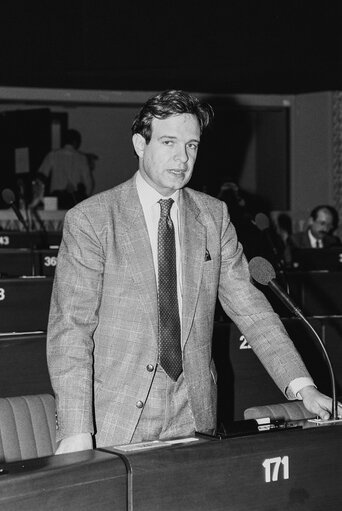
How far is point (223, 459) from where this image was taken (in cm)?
203

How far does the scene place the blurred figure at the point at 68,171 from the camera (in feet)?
43.5

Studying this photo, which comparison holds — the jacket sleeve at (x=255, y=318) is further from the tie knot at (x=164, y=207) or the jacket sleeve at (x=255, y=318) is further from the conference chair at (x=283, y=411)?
the conference chair at (x=283, y=411)

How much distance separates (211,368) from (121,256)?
424 mm

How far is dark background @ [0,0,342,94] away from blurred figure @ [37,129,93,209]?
2.53m

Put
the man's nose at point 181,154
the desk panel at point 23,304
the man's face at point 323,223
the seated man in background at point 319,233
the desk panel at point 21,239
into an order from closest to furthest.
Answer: the man's nose at point 181,154, the desk panel at point 23,304, the desk panel at point 21,239, the seated man in background at point 319,233, the man's face at point 323,223

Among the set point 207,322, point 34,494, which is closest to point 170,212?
point 207,322

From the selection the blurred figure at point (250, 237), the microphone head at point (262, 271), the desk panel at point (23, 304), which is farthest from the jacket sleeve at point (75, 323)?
the blurred figure at point (250, 237)

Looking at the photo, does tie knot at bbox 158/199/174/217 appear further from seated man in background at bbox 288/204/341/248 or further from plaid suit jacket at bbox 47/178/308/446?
seated man in background at bbox 288/204/341/248

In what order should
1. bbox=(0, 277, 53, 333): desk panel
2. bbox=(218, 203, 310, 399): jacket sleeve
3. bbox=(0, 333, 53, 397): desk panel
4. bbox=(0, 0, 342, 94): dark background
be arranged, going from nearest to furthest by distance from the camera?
bbox=(218, 203, 310, 399): jacket sleeve → bbox=(0, 333, 53, 397): desk panel → bbox=(0, 277, 53, 333): desk panel → bbox=(0, 0, 342, 94): dark background

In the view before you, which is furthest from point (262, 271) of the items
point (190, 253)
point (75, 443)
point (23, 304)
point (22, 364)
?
point (23, 304)

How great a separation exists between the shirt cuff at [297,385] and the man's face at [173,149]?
23.6 inches

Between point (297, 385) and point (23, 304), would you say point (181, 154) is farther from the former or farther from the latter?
point (23, 304)

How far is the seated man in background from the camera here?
32.5 ft

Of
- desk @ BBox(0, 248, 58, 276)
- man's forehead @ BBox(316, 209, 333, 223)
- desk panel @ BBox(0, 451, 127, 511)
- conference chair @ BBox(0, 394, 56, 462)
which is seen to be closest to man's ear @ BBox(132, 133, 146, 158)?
conference chair @ BBox(0, 394, 56, 462)
